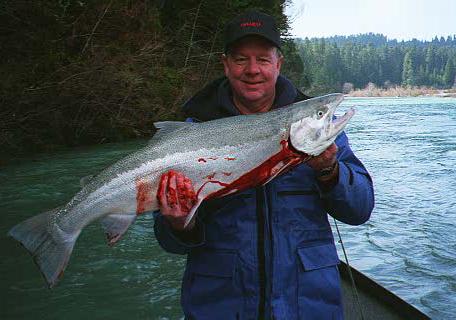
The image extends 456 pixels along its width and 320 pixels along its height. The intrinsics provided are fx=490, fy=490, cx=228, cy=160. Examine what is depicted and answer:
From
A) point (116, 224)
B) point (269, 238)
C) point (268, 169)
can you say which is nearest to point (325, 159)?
point (268, 169)

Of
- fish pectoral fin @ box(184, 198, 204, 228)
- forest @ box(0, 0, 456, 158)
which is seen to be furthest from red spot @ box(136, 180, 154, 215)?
forest @ box(0, 0, 456, 158)

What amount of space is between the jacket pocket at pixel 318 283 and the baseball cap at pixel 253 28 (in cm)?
127

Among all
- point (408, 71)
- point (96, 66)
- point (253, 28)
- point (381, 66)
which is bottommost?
point (408, 71)

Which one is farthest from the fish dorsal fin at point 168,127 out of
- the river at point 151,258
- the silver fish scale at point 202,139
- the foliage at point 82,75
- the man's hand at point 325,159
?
the foliage at point 82,75

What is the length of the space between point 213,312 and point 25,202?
9.50 metres

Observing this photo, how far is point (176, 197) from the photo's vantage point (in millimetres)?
2602

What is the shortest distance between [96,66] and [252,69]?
55.2 feet

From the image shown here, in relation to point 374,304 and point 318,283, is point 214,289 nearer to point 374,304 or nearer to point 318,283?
point 318,283

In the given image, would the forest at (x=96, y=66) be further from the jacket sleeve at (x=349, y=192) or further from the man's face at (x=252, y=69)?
the jacket sleeve at (x=349, y=192)

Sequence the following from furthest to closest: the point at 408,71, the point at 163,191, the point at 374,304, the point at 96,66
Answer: the point at 408,71, the point at 96,66, the point at 374,304, the point at 163,191

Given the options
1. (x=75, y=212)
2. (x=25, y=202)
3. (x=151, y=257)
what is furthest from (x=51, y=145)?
(x=75, y=212)

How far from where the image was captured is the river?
6094 mm

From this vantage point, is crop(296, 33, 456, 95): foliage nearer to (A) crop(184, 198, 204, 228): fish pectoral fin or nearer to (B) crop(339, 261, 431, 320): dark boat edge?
(B) crop(339, 261, 431, 320): dark boat edge

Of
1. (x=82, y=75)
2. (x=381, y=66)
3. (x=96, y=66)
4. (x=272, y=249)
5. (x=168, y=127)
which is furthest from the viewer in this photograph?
(x=381, y=66)
